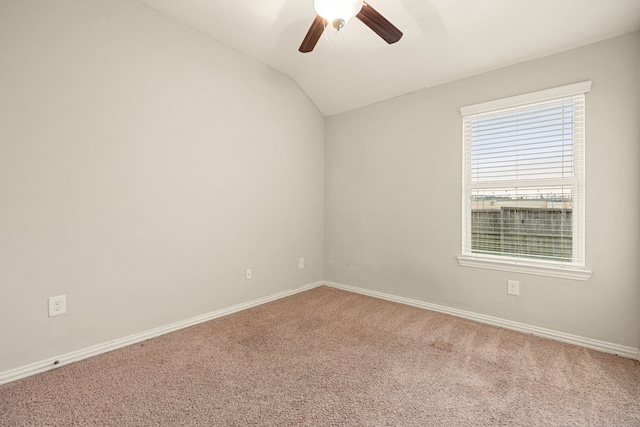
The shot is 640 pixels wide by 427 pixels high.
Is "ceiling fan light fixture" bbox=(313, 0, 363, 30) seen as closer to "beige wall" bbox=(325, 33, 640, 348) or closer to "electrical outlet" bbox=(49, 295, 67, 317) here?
"beige wall" bbox=(325, 33, 640, 348)

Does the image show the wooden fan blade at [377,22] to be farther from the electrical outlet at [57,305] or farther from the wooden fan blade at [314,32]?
the electrical outlet at [57,305]

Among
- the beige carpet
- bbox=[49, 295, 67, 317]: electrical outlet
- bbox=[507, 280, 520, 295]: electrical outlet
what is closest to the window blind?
bbox=[507, 280, 520, 295]: electrical outlet

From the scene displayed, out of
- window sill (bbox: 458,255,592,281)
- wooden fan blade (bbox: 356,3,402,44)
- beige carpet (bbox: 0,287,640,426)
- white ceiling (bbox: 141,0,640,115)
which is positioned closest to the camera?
beige carpet (bbox: 0,287,640,426)

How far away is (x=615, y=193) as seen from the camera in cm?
211

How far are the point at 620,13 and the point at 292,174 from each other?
2861 millimetres

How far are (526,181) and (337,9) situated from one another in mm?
2026

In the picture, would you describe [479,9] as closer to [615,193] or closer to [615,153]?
[615,153]

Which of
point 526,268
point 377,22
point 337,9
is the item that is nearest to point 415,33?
point 377,22

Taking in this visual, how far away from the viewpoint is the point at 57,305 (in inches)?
75.1

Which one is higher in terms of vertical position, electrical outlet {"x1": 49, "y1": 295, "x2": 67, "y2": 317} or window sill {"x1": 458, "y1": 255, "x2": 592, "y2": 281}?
window sill {"x1": 458, "y1": 255, "x2": 592, "y2": 281}

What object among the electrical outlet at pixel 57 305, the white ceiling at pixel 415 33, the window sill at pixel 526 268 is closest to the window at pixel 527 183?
the window sill at pixel 526 268

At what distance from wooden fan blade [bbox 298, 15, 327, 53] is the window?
1622 millimetres

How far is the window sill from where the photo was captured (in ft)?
7.38

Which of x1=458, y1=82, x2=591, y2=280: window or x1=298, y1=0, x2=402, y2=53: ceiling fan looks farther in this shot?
x1=458, y1=82, x2=591, y2=280: window
